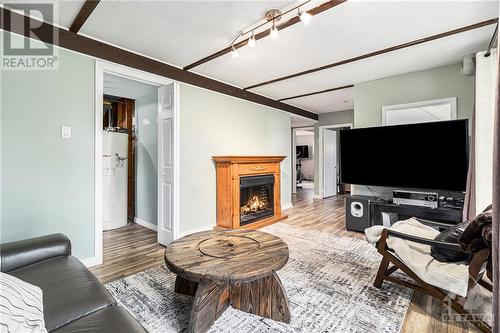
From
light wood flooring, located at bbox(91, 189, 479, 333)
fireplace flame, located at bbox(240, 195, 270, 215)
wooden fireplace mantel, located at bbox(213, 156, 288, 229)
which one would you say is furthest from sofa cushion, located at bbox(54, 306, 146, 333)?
fireplace flame, located at bbox(240, 195, 270, 215)

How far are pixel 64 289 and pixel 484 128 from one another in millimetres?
4114

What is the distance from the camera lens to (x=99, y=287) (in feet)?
4.54

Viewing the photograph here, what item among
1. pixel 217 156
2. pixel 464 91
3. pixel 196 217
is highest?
pixel 464 91

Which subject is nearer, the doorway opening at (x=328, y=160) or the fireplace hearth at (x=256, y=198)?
the fireplace hearth at (x=256, y=198)

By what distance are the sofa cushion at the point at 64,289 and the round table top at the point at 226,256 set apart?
1.44ft

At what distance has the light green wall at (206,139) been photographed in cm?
349

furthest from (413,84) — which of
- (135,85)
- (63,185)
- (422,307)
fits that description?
(63,185)

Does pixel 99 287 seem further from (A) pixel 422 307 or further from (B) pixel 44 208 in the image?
(A) pixel 422 307

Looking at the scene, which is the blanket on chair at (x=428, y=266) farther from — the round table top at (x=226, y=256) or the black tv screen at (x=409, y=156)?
the black tv screen at (x=409, y=156)

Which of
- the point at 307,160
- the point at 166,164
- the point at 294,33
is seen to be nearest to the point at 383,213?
the point at 294,33

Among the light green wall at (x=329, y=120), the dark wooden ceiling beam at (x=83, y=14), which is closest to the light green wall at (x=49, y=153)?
the dark wooden ceiling beam at (x=83, y=14)

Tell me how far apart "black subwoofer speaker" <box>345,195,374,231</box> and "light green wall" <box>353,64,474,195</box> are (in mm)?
367

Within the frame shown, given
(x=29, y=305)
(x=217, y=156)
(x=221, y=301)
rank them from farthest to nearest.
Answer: (x=217, y=156)
(x=221, y=301)
(x=29, y=305)

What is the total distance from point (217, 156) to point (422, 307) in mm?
3002
